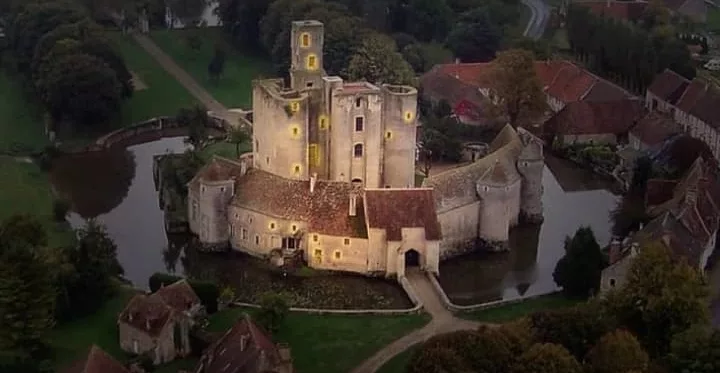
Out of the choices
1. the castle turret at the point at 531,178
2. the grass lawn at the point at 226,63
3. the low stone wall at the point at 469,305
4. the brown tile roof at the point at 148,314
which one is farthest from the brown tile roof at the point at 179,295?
the grass lawn at the point at 226,63

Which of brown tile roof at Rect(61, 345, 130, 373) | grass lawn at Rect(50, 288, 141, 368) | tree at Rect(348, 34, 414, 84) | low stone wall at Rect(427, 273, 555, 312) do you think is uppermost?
tree at Rect(348, 34, 414, 84)

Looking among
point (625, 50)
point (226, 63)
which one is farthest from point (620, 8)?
point (226, 63)

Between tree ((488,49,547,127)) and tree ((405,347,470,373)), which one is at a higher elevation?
tree ((488,49,547,127))

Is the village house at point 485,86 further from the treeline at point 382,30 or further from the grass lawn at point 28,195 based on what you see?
the grass lawn at point 28,195

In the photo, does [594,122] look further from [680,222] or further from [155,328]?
[155,328]

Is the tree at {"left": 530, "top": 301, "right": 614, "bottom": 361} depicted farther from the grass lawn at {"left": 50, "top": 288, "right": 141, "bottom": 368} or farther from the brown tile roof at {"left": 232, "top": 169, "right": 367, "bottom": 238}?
the grass lawn at {"left": 50, "top": 288, "right": 141, "bottom": 368}

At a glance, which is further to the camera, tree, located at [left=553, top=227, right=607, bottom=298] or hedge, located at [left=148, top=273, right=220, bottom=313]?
tree, located at [left=553, top=227, right=607, bottom=298]

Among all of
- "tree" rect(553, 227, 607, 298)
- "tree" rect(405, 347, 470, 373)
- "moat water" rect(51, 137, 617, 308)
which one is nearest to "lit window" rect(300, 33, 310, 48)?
"moat water" rect(51, 137, 617, 308)
